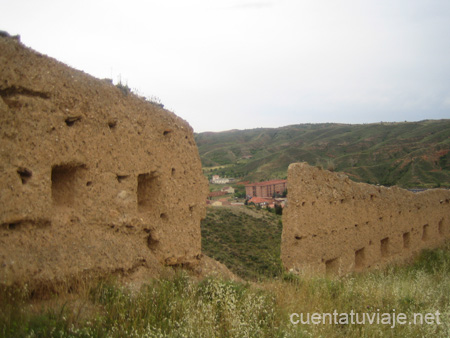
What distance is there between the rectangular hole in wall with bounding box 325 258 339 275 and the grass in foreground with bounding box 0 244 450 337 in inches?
73.4

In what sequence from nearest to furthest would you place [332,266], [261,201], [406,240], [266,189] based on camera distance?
[332,266] → [406,240] → [261,201] → [266,189]

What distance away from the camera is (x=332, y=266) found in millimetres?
6996

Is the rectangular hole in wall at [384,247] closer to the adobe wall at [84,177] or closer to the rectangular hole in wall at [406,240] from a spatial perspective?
the rectangular hole in wall at [406,240]

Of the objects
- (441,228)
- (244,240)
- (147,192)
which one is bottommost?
(244,240)

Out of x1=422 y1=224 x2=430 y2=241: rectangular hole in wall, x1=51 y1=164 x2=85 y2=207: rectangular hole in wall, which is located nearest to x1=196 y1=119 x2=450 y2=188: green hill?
x1=422 y1=224 x2=430 y2=241: rectangular hole in wall

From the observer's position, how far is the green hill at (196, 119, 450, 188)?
3069cm

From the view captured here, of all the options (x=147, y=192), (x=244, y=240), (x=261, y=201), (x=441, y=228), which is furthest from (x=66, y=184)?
(x=261, y=201)

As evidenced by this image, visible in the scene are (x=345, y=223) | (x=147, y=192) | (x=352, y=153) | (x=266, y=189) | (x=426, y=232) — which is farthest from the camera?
(x=352, y=153)

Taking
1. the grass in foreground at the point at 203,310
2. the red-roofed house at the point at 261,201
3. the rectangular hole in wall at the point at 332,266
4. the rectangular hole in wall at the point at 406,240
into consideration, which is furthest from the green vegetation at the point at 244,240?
the red-roofed house at the point at 261,201

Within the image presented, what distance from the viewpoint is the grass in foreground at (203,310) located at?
2582 mm

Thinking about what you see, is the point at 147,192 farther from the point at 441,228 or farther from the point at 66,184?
the point at 441,228

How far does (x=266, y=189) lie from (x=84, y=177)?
3158 centimetres

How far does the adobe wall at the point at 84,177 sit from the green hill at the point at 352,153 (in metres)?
16.2

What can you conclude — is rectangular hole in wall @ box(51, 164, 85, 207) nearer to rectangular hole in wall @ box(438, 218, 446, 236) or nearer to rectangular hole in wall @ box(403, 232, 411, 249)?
rectangular hole in wall @ box(403, 232, 411, 249)
